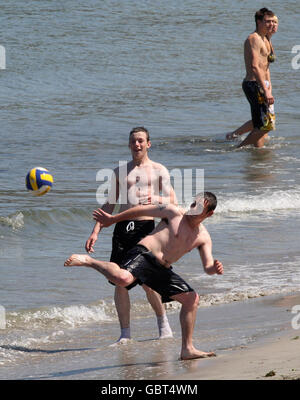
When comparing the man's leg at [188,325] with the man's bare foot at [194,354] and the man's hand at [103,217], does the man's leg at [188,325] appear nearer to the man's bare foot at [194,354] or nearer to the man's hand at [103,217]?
the man's bare foot at [194,354]

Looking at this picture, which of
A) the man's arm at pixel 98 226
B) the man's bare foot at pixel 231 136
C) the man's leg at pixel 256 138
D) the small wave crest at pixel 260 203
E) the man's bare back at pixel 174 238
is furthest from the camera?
the man's bare foot at pixel 231 136

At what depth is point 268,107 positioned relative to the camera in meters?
14.0

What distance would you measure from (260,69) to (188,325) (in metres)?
8.23

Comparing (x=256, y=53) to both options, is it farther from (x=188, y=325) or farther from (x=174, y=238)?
(x=188, y=325)

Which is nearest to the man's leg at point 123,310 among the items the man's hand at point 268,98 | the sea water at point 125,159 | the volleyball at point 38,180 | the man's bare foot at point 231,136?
the sea water at point 125,159

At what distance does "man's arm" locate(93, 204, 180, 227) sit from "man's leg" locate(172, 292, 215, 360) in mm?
566

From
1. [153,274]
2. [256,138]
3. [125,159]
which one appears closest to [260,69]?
[256,138]

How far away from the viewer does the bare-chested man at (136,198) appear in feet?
22.0

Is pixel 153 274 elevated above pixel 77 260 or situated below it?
below

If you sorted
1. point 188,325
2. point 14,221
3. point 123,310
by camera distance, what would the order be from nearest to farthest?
point 188,325, point 123,310, point 14,221

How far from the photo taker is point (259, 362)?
543 cm

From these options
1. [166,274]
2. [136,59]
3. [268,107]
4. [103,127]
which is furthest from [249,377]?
[136,59]
